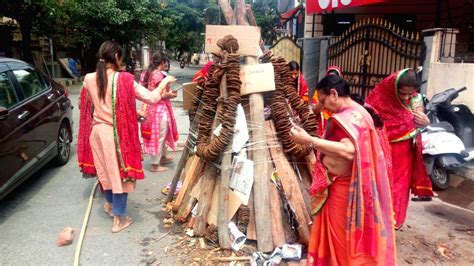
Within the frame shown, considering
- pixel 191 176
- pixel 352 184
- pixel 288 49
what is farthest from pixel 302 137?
pixel 288 49

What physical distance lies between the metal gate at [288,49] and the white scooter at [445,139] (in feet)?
19.8

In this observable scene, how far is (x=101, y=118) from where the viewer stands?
373cm

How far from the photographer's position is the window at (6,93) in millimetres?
4418

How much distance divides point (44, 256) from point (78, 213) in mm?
914

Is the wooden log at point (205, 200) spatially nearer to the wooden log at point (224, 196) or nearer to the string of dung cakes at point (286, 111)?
the wooden log at point (224, 196)

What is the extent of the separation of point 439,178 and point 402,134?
7.61ft

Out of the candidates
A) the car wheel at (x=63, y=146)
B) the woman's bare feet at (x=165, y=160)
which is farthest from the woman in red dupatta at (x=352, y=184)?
the car wheel at (x=63, y=146)

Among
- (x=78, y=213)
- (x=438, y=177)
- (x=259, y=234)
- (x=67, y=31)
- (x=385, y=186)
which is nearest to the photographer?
(x=385, y=186)

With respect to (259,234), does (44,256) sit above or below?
below

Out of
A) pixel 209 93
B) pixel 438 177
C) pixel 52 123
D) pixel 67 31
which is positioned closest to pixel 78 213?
pixel 52 123

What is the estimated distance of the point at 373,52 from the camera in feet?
28.6

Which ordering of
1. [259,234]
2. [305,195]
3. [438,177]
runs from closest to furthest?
[259,234] < [305,195] < [438,177]

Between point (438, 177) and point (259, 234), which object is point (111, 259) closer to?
point (259, 234)

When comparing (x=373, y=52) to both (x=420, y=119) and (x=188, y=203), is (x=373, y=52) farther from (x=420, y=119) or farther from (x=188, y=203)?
(x=188, y=203)
